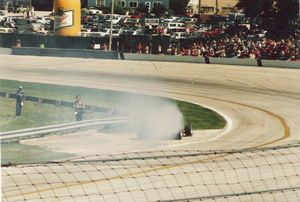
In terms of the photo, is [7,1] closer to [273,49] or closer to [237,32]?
[237,32]

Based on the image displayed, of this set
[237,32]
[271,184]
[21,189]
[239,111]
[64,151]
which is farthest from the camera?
[237,32]

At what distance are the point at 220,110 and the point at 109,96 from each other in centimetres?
557

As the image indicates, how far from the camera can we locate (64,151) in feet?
52.3

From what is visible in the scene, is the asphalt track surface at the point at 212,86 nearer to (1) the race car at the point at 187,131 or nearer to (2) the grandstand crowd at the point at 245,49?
(1) the race car at the point at 187,131

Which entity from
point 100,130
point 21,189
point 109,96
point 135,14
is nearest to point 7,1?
point 135,14

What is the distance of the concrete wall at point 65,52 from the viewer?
4368 centimetres

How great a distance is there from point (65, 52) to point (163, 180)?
34.0 meters

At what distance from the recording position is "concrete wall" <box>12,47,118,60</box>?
1720 inches

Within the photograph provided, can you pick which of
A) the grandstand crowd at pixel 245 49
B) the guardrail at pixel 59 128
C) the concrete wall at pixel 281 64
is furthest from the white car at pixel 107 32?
the guardrail at pixel 59 128

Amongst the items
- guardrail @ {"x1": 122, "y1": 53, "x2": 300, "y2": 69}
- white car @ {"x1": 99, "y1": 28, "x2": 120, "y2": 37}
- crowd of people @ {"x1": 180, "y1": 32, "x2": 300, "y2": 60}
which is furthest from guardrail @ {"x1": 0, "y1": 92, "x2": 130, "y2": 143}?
white car @ {"x1": 99, "y1": 28, "x2": 120, "y2": 37}

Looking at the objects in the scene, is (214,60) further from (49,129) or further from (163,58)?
(49,129)

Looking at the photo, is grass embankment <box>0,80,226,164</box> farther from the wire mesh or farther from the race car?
the wire mesh

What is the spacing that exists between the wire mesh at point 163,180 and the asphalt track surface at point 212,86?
2.11 ft

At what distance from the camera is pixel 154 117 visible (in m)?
20.7
